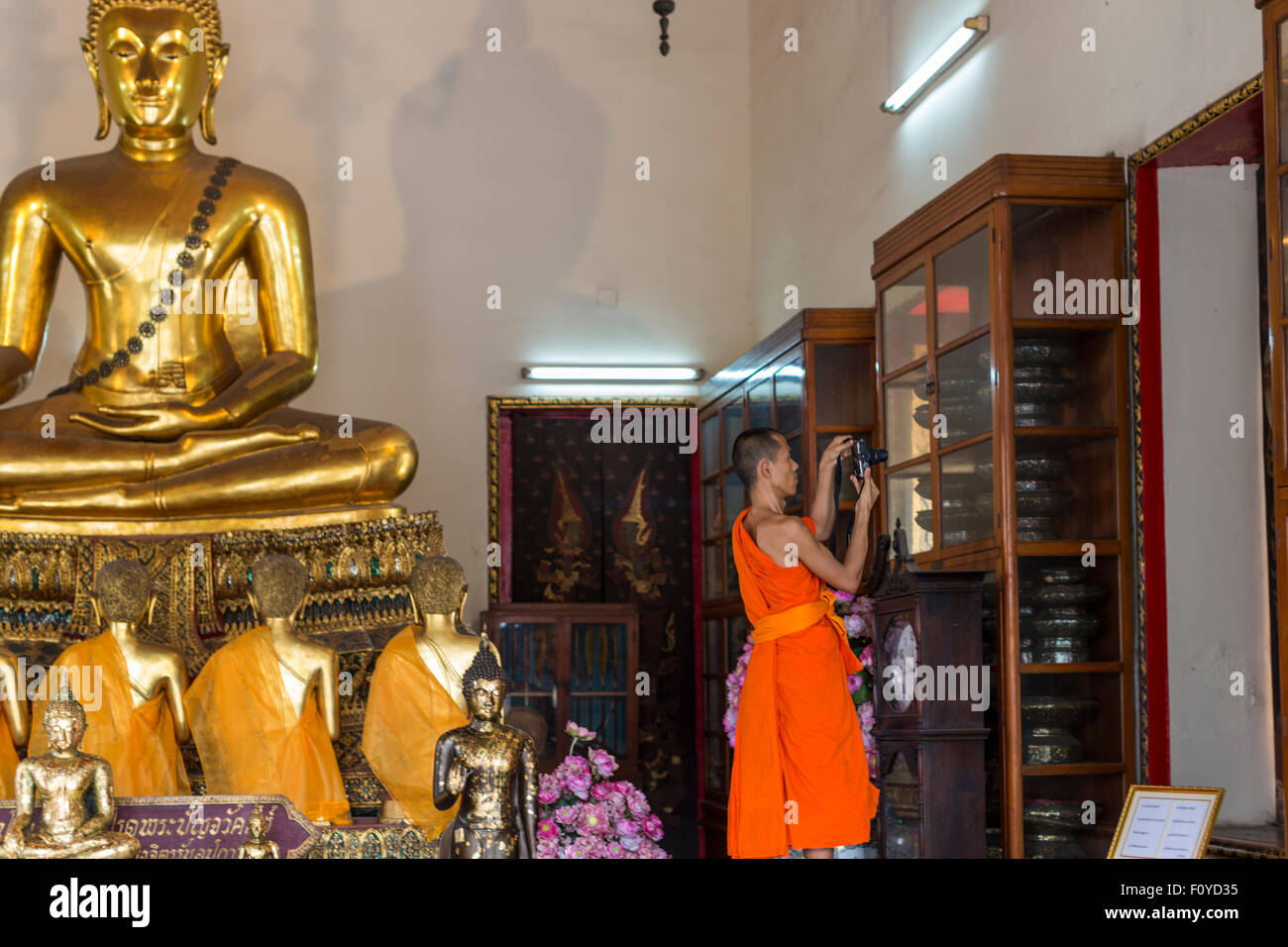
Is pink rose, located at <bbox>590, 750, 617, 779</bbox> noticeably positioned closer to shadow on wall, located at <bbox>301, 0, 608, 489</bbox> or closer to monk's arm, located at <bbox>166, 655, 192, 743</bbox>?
monk's arm, located at <bbox>166, 655, 192, 743</bbox>

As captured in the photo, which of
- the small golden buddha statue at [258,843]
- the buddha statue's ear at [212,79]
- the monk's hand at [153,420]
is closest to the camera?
the small golden buddha statue at [258,843]

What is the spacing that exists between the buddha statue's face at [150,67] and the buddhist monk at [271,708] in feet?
8.04

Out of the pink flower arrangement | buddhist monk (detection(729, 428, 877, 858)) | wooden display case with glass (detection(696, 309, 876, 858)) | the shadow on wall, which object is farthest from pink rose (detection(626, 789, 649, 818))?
the shadow on wall

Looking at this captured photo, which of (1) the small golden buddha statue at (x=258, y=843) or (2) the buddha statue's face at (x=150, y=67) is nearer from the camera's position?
(1) the small golden buddha statue at (x=258, y=843)

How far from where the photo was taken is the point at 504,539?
7.53 meters

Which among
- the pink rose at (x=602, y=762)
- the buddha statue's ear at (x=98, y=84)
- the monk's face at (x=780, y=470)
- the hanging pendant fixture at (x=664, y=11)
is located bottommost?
the pink rose at (x=602, y=762)

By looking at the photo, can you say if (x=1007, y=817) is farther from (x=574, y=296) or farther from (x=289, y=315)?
(x=574, y=296)

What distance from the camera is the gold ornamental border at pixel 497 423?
7.49 meters

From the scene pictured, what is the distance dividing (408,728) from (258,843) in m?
1.29

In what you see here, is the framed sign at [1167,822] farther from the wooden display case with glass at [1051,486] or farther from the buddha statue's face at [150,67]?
the buddha statue's face at [150,67]

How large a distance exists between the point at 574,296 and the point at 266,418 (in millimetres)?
2296

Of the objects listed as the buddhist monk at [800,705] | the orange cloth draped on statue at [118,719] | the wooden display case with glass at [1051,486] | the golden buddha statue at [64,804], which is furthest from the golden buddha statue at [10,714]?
the wooden display case with glass at [1051,486]

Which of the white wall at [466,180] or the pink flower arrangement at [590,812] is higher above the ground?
the white wall at [466,180]

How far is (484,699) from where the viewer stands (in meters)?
3.36
